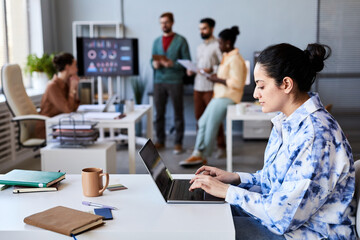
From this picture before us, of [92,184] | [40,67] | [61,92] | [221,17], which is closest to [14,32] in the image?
[40,67]

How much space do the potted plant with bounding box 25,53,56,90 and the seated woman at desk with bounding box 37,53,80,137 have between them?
1344mm

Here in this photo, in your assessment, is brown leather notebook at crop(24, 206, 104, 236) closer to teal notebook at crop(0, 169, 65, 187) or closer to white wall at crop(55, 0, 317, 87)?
teal notebook at crop(0, 169, 65, 187)

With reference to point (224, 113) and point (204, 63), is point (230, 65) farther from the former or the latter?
point (204, 63)

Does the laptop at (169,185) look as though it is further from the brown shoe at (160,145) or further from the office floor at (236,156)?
the brown shoe at (160,145)

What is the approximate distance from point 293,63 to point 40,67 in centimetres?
460

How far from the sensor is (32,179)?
5.60 feet

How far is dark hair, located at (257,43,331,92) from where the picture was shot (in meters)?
1.54

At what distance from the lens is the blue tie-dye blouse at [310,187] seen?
54.2 inches

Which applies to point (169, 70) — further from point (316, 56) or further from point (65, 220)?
point (65, 220)

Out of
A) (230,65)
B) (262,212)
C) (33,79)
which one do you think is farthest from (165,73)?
(262,212)

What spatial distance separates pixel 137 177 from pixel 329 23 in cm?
226

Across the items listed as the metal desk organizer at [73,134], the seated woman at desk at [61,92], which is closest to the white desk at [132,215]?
the metal desk organizer at [73,134]

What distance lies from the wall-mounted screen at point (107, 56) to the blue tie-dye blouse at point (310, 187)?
12.0 feet

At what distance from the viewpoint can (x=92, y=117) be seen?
3.60m
